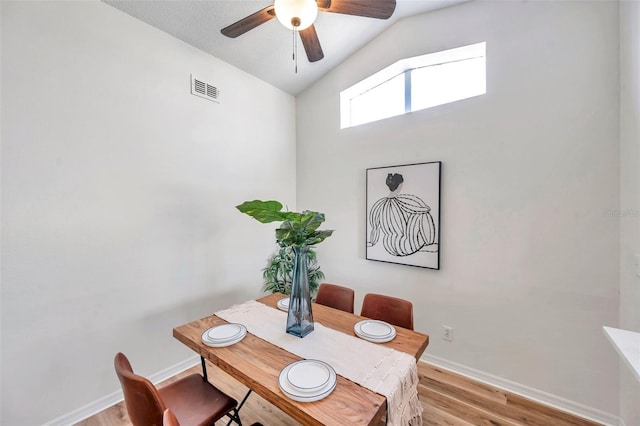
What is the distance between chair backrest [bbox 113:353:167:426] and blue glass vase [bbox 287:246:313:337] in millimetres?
684

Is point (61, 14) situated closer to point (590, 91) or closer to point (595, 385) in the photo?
point (590, 91)

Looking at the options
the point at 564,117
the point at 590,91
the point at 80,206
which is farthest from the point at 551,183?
the point at 80,206

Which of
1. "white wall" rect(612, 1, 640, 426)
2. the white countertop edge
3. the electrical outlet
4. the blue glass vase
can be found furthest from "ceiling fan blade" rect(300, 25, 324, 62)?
the electrical outlet

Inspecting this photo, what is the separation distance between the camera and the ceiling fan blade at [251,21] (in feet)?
4.98

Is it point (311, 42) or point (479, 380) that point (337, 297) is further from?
point (311, 42)

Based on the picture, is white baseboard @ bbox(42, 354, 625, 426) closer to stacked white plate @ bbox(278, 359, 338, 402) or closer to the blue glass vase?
the blue glass vase

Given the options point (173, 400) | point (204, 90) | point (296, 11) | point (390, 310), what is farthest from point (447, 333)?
point (204, 90)

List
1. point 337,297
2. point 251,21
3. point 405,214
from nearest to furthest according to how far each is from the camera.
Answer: point 251,21, point 337,297, point 405,214

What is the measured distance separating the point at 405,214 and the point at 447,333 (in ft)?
3.73

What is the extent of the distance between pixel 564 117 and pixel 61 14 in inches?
137

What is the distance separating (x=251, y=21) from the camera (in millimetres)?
1594

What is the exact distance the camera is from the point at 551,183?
5.80ft

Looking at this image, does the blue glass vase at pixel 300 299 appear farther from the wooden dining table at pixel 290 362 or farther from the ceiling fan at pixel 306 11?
the ceiling fan at pixel 306 11

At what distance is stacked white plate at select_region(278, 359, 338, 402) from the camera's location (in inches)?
38.2
